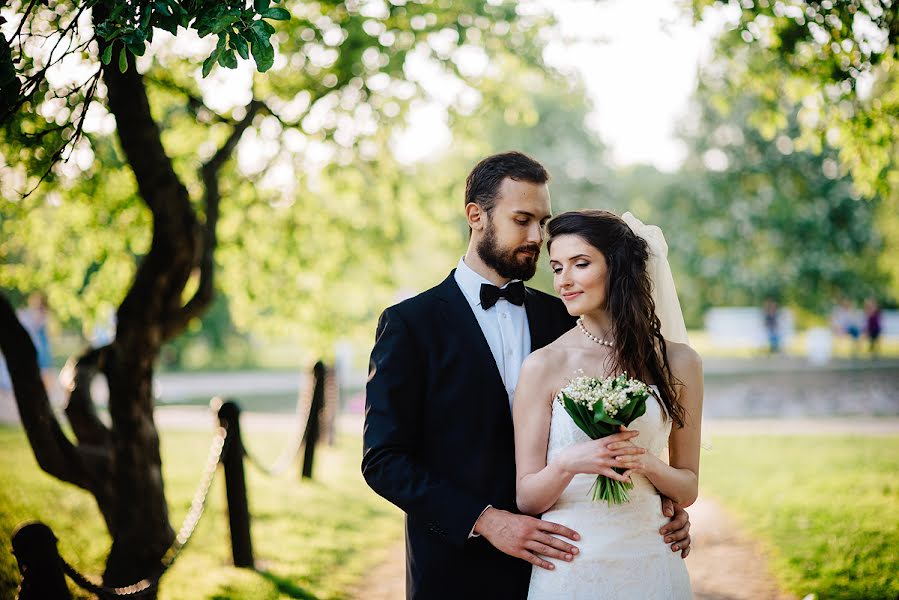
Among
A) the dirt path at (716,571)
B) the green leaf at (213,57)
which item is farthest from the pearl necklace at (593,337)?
the dirt path at (716,571)

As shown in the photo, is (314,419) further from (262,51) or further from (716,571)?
(262,51)

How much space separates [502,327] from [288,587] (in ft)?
12.9

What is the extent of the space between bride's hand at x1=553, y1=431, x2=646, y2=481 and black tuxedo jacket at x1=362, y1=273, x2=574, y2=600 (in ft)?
1.52

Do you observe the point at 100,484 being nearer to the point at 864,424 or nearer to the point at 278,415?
the point at 278,415

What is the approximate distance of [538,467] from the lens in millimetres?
3113

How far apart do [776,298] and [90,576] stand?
32.0m

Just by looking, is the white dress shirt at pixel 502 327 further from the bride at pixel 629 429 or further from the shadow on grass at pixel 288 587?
the shadow on grass at pixel 288 587

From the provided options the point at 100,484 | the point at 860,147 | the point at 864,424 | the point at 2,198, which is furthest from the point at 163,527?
the point at 864,424

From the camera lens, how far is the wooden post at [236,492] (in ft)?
22.9

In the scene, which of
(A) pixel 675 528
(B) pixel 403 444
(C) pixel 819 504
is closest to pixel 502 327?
(B) pixel 403 444

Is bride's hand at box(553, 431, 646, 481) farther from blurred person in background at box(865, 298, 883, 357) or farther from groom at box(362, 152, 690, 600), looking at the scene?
blurred person in background at box(865, 298, 883, 357)

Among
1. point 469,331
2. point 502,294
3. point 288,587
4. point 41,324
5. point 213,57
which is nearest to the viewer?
point 213,57

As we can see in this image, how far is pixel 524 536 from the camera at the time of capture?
3047 mm

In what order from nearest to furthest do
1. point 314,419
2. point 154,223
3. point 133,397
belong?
point 154,223 → point 133,397 → point 314,419
